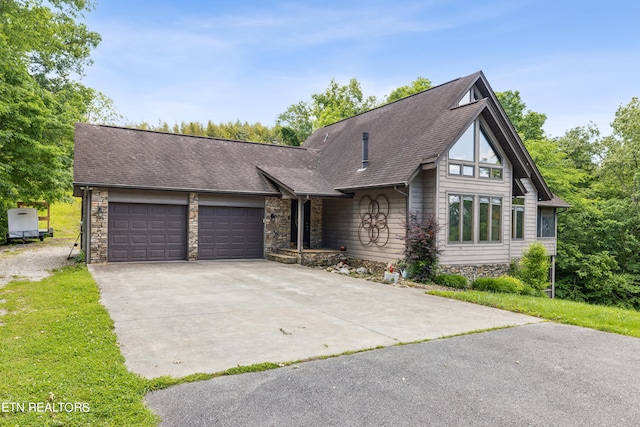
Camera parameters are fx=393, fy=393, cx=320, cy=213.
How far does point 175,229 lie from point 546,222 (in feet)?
48.1

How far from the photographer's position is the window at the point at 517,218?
13.7m

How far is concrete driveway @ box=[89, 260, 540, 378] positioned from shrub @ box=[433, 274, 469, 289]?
1726 mm

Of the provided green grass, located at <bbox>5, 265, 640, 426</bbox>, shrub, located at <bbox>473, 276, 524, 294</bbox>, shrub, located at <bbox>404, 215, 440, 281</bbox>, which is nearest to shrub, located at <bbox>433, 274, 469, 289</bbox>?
shrub, located at <bbox>404, 215, 440, 281</bbox>

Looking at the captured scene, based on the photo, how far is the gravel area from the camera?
10017 millimetres

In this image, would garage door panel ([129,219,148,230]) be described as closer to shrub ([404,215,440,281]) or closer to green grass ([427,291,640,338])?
shrub ([404,215,440,281])

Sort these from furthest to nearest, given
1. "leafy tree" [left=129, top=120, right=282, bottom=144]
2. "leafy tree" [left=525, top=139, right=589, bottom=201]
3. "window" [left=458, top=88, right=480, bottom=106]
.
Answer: "leafy tree" [left=129, top=120, right=282, bottom=144]
"leafy tree" [left=525, top=139, right=589, bottom=201]
"window" [left=458, top=88, right=480, bottom=106]

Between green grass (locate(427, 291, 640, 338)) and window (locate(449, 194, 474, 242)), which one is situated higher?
window (locate(449, 194, 474, 242))

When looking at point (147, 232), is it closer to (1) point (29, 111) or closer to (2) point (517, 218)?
(1) point (29, 111)

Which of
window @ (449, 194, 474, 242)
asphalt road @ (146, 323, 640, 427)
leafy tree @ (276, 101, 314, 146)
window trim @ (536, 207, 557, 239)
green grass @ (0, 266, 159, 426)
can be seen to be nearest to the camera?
green grass @ (0, 266, 159, 426)

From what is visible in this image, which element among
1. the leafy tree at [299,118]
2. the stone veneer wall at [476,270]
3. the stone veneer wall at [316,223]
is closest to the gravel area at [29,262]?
the stone veneer wall at [316,223]

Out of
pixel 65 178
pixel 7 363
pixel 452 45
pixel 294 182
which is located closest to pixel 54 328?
pixel 7 363

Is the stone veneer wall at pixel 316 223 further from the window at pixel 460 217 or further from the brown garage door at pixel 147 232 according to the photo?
the window at pixel 460 217

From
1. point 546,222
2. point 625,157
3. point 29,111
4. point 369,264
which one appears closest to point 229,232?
point 369,264

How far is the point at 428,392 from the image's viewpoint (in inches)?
141
